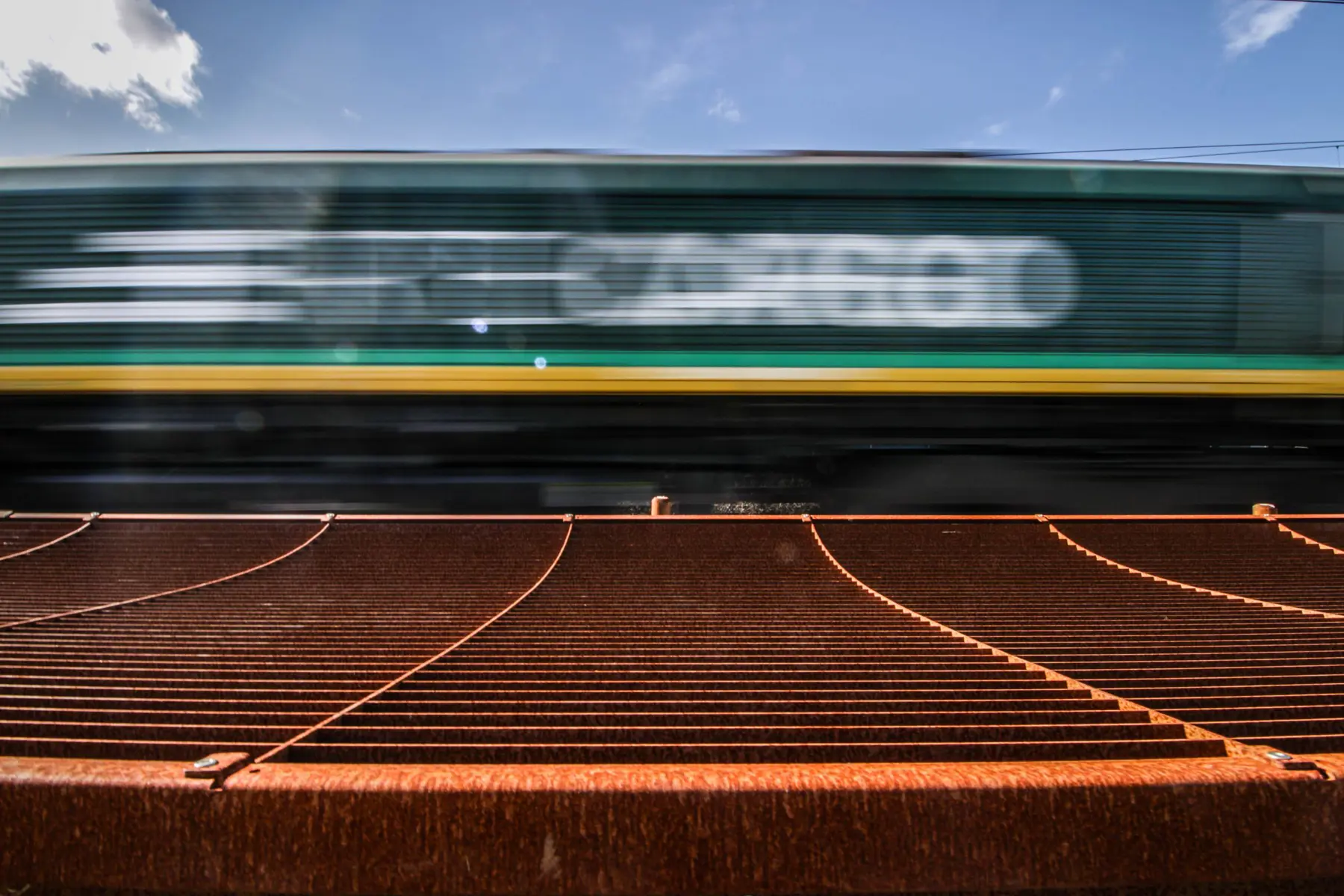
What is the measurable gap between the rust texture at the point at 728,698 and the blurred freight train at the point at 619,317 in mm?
2755

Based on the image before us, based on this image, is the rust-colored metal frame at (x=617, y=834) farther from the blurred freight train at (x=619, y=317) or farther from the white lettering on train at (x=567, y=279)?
the white lettering on train at (x=567, y=279)

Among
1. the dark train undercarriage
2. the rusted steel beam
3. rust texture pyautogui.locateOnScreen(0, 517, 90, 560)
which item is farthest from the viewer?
the dark train undercarriage

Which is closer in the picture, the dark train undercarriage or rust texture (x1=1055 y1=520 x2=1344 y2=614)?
rust texture (x1=1055 y1=520 x2=1344 y2=614)

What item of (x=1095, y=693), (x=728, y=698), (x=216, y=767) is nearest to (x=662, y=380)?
(x=728, y=698)

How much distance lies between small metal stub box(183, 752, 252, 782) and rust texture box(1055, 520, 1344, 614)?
3.53 m

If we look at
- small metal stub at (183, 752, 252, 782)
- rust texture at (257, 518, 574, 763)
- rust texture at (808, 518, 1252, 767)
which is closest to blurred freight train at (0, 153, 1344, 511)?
rust texture at (257, 518, 574, 763)

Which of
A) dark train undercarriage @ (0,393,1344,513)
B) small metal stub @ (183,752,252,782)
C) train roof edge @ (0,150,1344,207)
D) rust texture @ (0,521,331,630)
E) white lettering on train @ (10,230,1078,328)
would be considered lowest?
rust texture @ (0,521,331,630)

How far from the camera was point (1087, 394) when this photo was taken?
5613 millimetres

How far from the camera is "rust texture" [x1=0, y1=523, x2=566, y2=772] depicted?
1.47m

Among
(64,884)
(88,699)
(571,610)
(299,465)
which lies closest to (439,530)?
(571,610)

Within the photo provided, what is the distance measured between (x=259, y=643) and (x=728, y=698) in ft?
4.99

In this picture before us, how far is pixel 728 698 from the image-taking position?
1781 mm

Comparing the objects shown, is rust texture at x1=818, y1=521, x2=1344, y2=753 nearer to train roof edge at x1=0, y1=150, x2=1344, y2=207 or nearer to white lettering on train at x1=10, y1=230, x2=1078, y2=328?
white lettering on train at x1=10, y1=230, x2=1078, y2=328

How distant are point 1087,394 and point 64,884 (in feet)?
19.9
